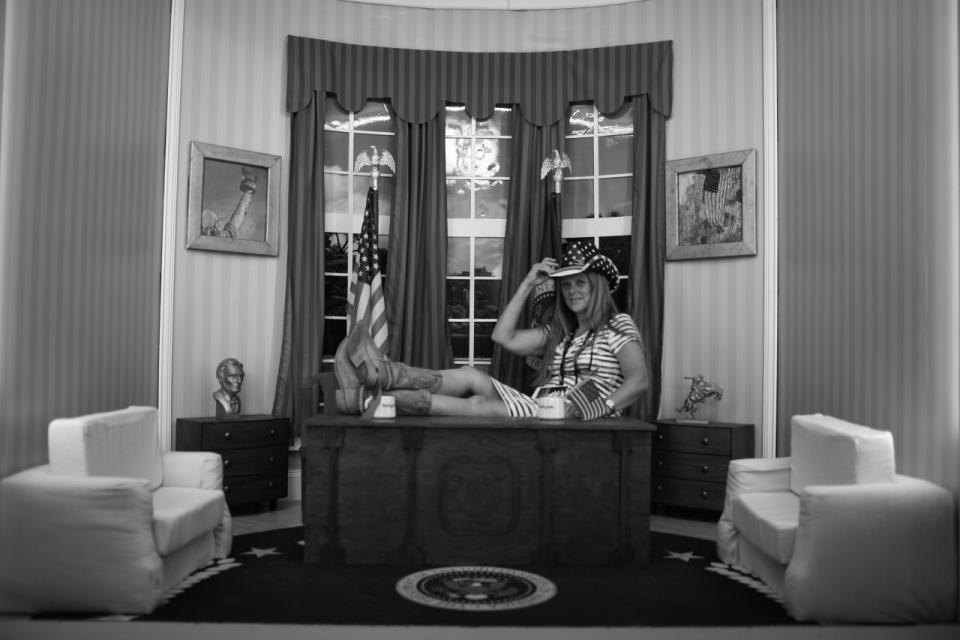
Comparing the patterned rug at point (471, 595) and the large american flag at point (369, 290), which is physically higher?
the large american flag at point (369, 290)

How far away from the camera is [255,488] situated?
4.99m

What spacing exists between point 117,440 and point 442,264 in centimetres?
297

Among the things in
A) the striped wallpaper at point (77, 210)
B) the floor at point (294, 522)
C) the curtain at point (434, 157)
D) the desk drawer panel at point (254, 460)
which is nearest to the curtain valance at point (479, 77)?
the curtain at point (434, 157)

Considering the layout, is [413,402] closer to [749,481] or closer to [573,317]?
[573,317]

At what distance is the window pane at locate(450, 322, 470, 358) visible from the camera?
6039mm

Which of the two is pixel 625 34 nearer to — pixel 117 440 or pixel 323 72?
pixel 323 72

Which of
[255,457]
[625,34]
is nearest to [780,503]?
[255,457]

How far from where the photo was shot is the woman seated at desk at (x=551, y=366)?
13.4 feet

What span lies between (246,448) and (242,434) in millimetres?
98

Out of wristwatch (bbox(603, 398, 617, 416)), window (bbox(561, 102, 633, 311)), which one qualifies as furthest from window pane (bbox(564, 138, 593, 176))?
wristwatch (bbox(603, 398, 617, 416))

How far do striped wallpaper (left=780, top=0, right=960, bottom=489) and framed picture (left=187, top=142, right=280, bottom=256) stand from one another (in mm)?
3606

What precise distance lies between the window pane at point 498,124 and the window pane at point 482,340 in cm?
154

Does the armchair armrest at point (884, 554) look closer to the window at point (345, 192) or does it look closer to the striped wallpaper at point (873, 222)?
the striped wallpaper at point (873, 222)

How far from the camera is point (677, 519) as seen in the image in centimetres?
505
